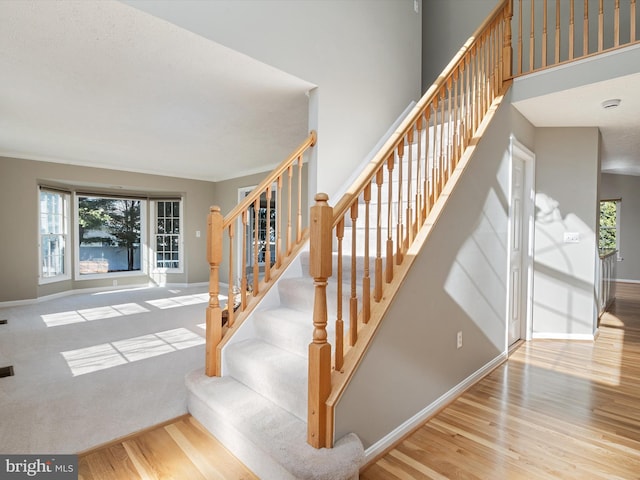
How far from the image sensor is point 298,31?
8.86ft

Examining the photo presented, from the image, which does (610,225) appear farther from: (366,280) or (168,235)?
(168,235)

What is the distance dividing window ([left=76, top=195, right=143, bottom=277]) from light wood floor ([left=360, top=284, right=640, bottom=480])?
23.7 ft

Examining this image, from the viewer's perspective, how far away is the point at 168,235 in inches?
299

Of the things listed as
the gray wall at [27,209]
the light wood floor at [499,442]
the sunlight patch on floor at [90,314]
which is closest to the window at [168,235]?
the gray wall at [27,209]

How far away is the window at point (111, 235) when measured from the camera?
7.41 metres

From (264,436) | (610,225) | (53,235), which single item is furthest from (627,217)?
(53,235)

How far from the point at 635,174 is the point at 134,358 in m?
10.3

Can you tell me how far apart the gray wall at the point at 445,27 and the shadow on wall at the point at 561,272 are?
230 centimetres

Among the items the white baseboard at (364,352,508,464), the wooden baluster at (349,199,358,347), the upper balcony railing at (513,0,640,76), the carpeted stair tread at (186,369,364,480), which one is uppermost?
the upper balcony railing at (513,0,640,76)

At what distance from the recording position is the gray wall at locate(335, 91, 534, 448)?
1.84m

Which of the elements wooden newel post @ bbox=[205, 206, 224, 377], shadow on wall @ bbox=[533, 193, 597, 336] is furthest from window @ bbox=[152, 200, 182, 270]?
shadow on wall @ bbox=[533, 193, 597, 336]

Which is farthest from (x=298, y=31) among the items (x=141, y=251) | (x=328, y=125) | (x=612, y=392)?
(x=141, y=251)

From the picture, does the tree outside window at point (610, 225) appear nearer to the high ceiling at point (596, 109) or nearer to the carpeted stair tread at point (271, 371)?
the high ceiling at point (596, 109)

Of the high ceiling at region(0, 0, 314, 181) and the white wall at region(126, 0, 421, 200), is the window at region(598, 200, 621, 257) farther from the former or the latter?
the high ceiling at region(0, 0, 314, 181)
